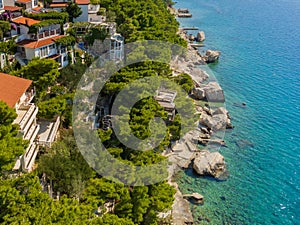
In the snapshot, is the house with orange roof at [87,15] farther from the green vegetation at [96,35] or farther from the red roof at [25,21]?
the red roof at [25,21]

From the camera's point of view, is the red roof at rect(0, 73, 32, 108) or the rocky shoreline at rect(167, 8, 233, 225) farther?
the rocky shoreline at rect(167, 8, 233, 225)

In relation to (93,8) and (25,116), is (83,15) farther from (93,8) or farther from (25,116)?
(25,116)

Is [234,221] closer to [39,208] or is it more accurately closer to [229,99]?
[39,208]

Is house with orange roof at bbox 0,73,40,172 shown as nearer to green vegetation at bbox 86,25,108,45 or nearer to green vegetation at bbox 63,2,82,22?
green vegetation at bbox 86,25,108,45

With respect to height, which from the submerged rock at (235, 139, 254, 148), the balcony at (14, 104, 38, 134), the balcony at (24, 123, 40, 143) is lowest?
the submerged rock at (235, 139, 254, 148)

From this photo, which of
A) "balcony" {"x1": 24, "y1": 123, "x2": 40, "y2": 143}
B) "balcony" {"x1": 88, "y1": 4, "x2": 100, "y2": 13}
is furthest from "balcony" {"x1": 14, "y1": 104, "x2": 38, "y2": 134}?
"balcony" {"x1": 88, "y1": 4, "x2": 100, "y2": 13}

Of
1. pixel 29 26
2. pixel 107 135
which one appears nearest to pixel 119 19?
pixel 29 26
